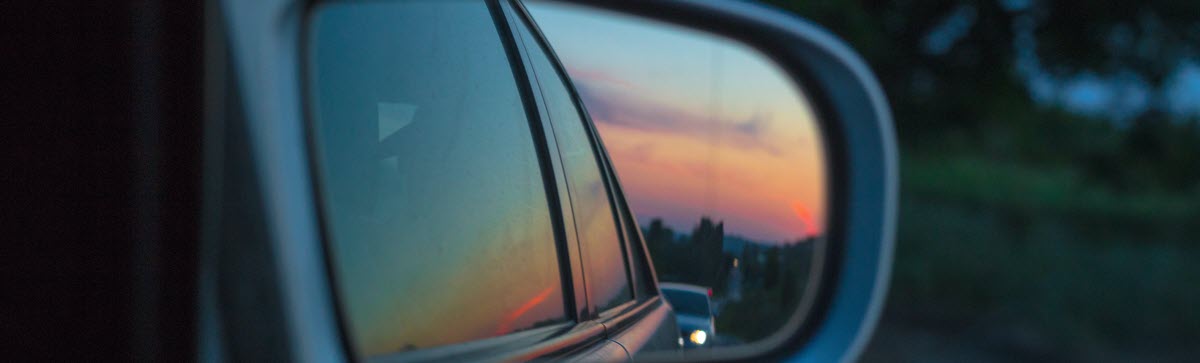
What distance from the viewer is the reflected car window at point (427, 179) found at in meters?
1.30

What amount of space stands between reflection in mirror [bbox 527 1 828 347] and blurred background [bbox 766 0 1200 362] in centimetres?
487

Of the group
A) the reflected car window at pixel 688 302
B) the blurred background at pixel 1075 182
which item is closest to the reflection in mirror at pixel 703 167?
the reflected car window at pixel 688 302

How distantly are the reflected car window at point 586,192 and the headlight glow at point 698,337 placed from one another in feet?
0.43

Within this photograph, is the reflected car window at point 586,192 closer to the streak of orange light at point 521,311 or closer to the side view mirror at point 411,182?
the side view mirror at point 411,182

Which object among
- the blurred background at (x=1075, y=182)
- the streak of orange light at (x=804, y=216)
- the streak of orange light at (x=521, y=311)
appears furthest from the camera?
the blurred background at (x=1075, y=182)

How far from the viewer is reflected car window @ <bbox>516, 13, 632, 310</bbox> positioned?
1641 millimetres

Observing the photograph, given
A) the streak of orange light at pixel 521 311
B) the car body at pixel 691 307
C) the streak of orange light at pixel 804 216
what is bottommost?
the car body at pixel 691 307

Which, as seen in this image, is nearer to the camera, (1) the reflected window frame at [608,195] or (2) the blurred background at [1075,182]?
(1) the reflected window frame at [608,195]

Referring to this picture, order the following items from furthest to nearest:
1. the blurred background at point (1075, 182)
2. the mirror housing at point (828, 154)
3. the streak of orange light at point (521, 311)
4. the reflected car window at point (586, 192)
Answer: the blurred background at point (1075, 182)
the reflected car window at point (586, 192)
the streak of orange light at point (521, 311)
the mirror housing at point (828, 154)

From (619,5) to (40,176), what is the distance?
0.84 meters

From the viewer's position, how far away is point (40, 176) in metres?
1.37

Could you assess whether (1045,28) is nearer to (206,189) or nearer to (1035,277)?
(1035,277)

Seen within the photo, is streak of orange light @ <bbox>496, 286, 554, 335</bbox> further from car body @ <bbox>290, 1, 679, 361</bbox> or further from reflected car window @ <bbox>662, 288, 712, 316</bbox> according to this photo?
reflected car window @ <bbox>662, 288, 712, 316</bbox>

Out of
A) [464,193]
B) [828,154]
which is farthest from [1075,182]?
[464,193]
